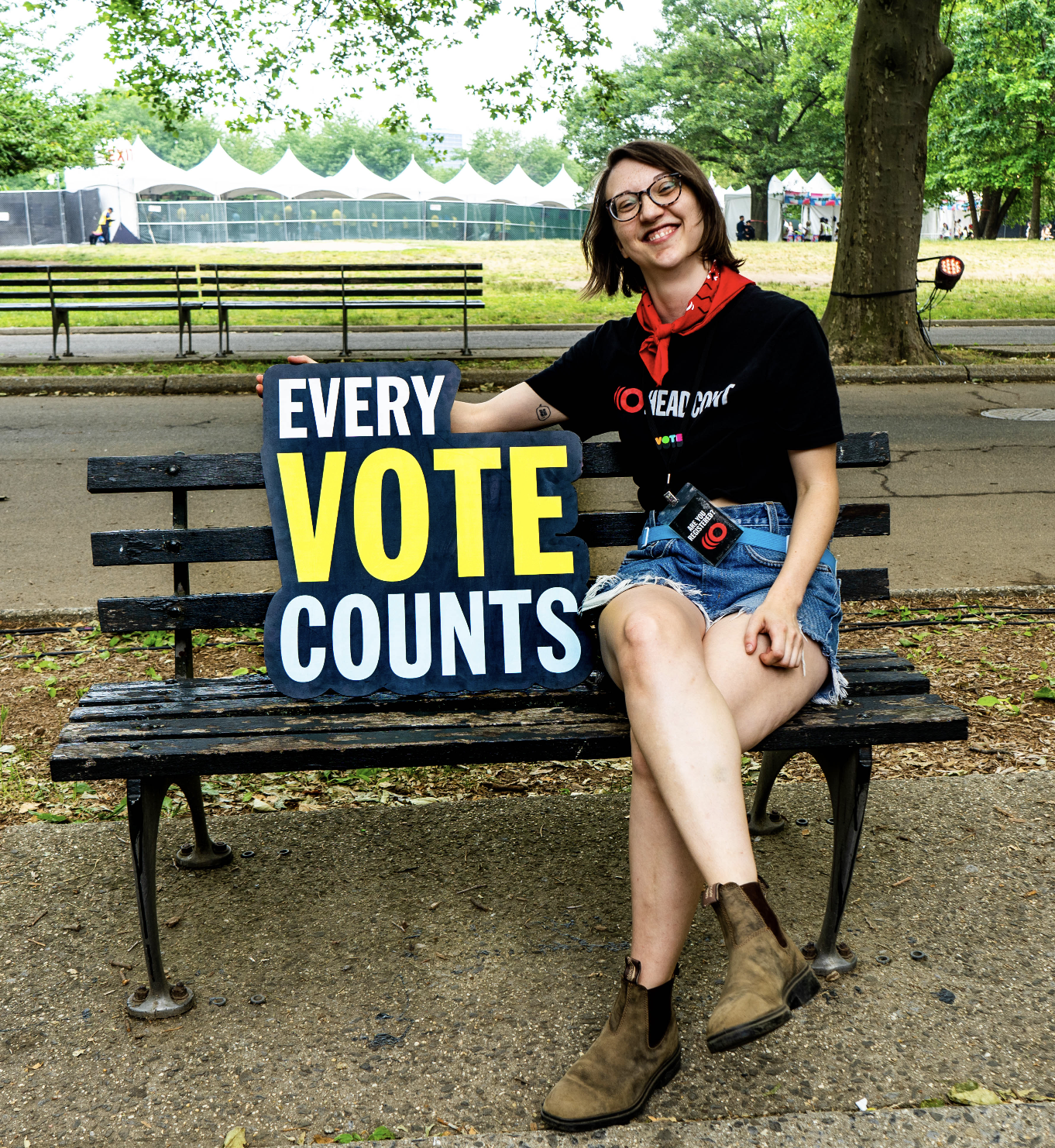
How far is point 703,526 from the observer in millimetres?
2691

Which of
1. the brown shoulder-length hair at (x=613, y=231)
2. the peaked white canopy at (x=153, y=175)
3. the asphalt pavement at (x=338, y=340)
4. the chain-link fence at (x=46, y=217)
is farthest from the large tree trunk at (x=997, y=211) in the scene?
the brown shoulder-length hair at (x=613, y=231)

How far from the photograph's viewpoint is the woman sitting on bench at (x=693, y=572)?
2.19 m

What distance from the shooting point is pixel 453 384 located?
10.0 ft

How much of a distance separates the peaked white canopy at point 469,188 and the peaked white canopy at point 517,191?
36cm

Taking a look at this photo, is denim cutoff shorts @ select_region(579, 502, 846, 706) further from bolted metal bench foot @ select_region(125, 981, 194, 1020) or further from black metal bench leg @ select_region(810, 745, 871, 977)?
bolted metal bench foot @ select_region(125, 981, 194, 1020)

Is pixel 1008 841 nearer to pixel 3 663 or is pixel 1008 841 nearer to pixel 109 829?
pixel 109 829

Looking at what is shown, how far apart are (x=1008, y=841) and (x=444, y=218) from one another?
1644 inches

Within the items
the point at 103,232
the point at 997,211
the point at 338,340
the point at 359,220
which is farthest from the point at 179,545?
the point at 997,211

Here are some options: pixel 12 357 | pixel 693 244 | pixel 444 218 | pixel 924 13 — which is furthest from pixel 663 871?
pixel 444 218

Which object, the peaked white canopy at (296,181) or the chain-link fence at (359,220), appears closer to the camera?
the chain-link fence at (359,220)

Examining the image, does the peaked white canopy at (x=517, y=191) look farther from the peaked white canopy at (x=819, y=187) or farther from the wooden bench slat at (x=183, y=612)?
the wooden bench slat at (x=183, y=612)

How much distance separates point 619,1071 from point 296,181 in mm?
45700

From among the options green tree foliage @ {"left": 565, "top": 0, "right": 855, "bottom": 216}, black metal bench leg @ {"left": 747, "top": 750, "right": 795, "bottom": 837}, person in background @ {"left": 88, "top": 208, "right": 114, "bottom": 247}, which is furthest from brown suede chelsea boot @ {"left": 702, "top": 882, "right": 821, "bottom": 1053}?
green tree foliage @ {"left": 565, "top": 0, "right": 855, "bottom": 216}

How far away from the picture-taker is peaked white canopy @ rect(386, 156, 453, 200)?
4506 cm
